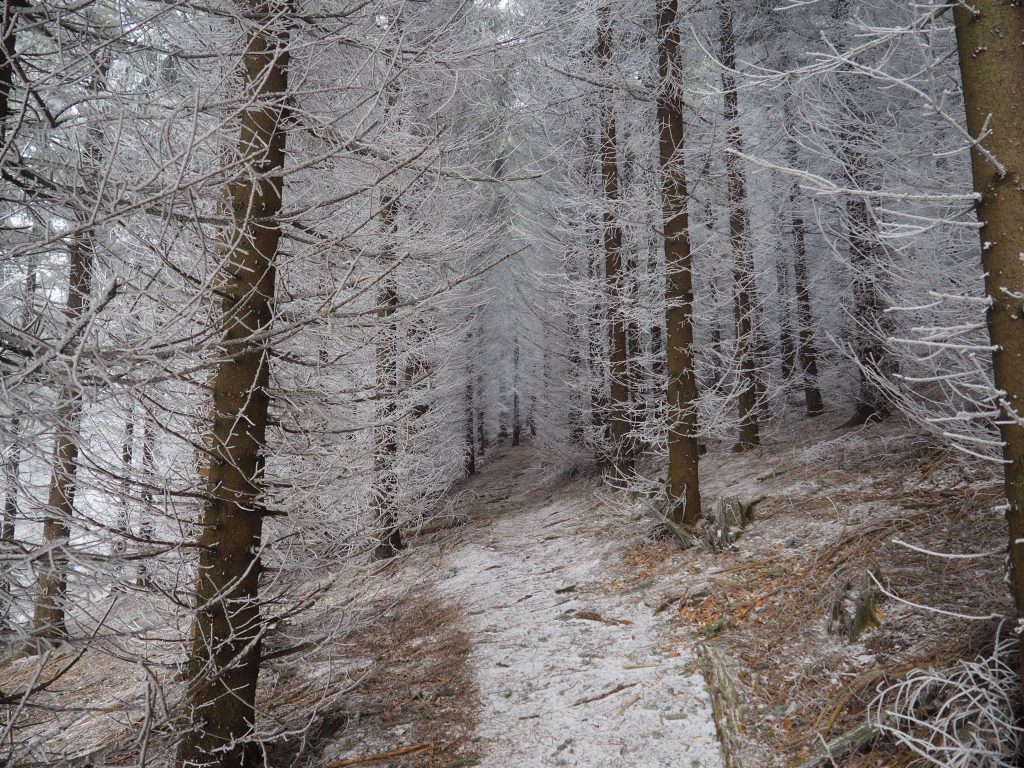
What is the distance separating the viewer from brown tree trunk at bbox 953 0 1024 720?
245 cm

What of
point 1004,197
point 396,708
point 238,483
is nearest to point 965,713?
point 1004,197

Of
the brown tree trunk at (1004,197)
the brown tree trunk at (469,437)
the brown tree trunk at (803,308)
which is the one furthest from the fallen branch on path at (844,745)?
the brown tree trunk at (469,437)

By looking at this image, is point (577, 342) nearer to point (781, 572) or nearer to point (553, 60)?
point (553, 60)

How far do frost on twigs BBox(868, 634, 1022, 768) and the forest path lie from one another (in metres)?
1.05

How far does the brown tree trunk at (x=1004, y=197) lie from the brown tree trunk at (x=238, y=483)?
11.1 ft

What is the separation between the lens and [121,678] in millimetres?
6348

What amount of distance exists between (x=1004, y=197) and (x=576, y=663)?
397 centimetres

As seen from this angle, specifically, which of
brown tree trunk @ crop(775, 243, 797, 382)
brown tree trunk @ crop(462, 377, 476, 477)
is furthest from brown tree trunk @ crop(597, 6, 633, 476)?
brown tree trunk @ crop(462, 377, 476, 477)

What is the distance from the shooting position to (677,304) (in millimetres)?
6484

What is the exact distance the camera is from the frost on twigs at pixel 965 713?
2.38 metres

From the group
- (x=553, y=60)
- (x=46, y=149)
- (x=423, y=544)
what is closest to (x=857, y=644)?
(x=46, y=149)

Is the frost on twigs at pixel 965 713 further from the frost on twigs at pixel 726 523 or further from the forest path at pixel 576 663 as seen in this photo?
the frost on twigs at pixel 726 523

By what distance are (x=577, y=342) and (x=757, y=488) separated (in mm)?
6038

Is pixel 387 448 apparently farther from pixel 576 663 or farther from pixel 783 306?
pixel 783 306
